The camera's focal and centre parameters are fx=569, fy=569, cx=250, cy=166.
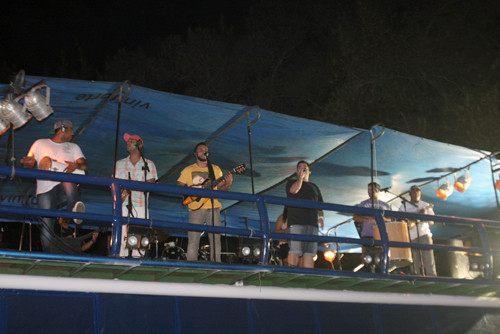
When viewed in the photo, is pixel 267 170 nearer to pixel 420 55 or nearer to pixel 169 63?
pixel 420 55

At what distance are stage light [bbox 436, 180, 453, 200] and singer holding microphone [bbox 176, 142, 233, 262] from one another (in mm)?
4980

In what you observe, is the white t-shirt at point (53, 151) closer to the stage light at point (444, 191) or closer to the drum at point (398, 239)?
the drum at point (398, 239)

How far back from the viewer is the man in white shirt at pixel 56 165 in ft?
21.6

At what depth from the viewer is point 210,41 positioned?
2175 centimetres

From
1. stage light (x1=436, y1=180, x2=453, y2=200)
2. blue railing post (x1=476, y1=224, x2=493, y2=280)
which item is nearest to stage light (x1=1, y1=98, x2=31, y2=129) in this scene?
blue railing post (x1=476, y1=224, x2=493, y2=280)

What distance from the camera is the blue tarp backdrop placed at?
295 inches

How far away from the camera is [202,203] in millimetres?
7469

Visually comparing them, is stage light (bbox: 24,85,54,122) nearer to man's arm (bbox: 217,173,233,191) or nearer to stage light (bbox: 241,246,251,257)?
man's arm (bbox: 217,173,233,191)

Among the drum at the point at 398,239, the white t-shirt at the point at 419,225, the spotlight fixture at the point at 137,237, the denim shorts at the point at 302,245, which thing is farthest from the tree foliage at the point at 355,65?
the spotlight fixture at the point at 137,237

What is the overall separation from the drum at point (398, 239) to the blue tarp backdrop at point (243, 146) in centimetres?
138

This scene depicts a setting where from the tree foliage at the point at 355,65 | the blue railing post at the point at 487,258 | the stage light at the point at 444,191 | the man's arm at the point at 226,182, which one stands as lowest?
the blue railing post at the point at 487,258

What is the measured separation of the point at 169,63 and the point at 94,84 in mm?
15594

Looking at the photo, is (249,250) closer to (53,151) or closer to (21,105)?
(53,151)

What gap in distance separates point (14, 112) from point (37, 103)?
28 cm
